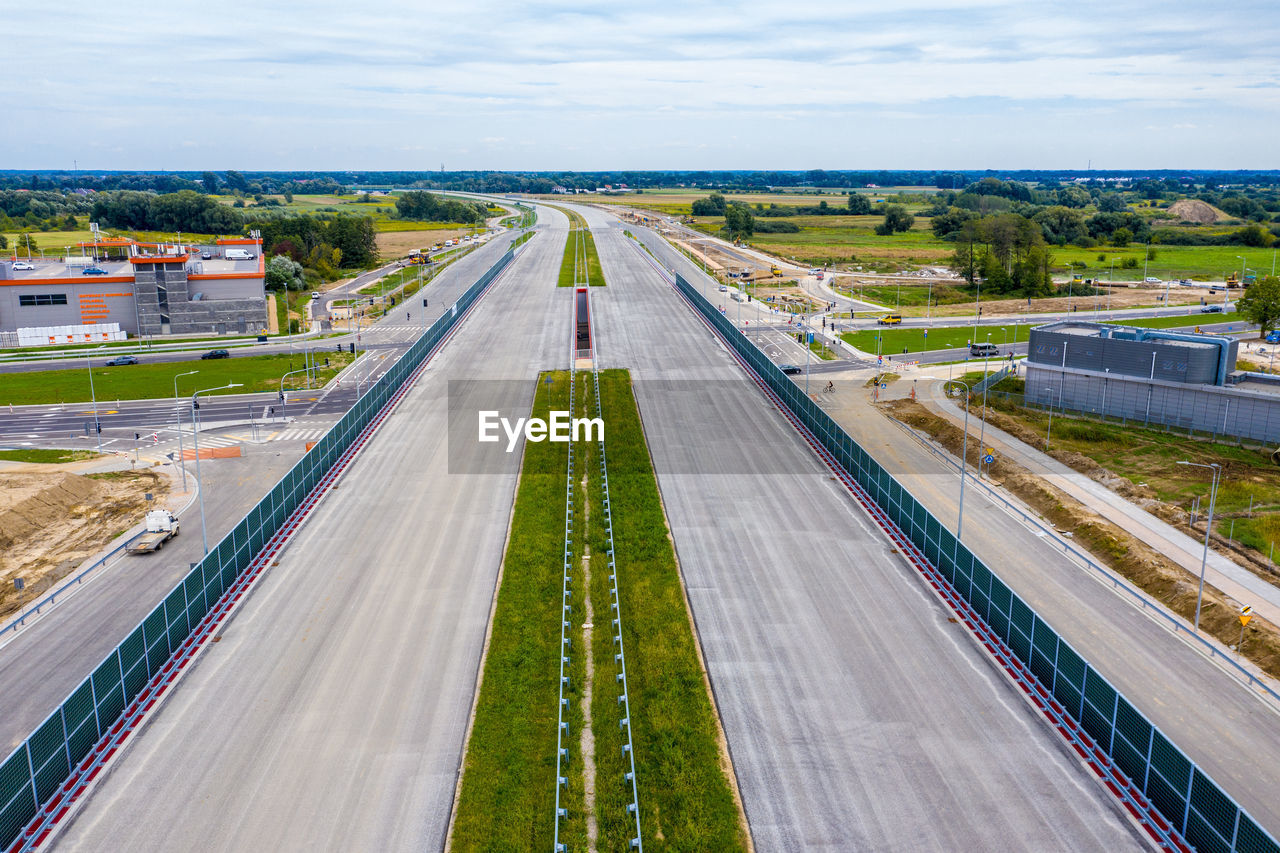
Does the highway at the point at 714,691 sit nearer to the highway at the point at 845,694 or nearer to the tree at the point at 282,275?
the highway at the point at 845,694

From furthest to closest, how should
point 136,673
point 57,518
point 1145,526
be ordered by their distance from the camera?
point 57,518
point 1145,526
point 136,673

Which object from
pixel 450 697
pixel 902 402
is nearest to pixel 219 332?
pixel 902 402

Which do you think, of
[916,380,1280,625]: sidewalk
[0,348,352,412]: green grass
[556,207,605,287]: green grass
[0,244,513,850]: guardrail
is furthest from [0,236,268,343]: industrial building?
[916,380,1280,625]: sidewalk

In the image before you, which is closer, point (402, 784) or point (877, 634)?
point (402, 784)

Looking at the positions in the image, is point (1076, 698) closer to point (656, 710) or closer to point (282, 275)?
point (656, 710)

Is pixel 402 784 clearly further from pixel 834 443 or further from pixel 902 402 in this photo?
pixel 902 402

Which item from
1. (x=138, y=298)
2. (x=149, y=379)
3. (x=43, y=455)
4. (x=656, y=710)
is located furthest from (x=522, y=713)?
(x=138, y=298)
